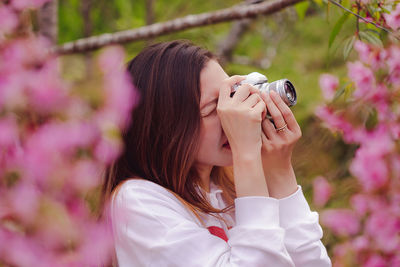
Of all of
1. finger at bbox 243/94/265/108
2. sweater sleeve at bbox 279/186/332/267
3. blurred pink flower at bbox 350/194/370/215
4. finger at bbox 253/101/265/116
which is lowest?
sweater sleeve at bbox 279/186/332/267

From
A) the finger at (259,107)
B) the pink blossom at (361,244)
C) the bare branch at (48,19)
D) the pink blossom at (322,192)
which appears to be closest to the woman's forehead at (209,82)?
the finger at (259,107)

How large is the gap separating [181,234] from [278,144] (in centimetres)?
34

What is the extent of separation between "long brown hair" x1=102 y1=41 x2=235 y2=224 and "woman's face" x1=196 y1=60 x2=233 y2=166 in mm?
19

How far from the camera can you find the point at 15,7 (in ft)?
3.36

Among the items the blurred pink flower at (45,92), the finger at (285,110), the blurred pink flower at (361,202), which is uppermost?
the blurred pink flower at (45,92)

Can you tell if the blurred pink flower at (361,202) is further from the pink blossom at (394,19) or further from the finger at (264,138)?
the pink blossom at (394,19)

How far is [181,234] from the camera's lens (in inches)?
36.7

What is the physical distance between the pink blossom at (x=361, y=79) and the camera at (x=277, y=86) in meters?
0.29

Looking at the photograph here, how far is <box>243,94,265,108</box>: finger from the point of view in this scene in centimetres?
105

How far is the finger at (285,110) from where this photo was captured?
109cm

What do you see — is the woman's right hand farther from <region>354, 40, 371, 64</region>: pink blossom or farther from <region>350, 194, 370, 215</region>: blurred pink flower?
<region>354, 40, 371, 64</region>: pink blossom

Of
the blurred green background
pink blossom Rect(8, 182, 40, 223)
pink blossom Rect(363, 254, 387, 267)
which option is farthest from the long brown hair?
the blurred green background

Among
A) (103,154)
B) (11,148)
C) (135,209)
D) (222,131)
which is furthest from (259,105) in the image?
(11,148)

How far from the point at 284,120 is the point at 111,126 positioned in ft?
2.09
